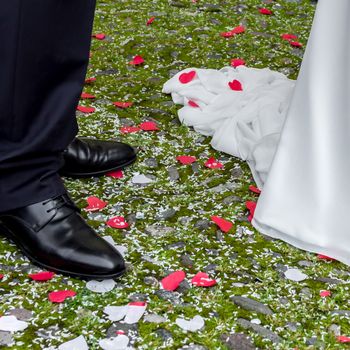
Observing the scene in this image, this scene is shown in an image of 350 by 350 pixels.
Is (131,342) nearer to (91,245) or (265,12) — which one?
(91,245)

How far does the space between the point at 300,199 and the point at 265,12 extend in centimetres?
234

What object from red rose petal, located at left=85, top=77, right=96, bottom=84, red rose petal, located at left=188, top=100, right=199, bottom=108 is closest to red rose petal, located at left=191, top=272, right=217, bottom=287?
red rose petal, located at left=188, top=100, right=199, bottom=108

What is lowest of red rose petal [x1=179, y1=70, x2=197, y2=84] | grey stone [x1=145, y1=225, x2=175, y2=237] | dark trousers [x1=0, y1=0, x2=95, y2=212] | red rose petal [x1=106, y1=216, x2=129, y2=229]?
red rose petal [x1=106, y1=216, x2=129, y2=229]

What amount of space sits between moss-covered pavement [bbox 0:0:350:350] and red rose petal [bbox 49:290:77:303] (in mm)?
10

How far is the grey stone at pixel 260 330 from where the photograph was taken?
5.75 ft

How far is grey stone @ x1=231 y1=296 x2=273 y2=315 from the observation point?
6.08ft

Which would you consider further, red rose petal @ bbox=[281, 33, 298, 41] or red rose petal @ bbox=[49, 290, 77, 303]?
red rose petal @ bbox=[281, 33, 298, 41]

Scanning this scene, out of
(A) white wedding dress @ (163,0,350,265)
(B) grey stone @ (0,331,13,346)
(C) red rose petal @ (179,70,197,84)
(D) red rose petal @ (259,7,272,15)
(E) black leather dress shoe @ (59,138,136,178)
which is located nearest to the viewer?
(B) grey stone @ (0,331,13,346)

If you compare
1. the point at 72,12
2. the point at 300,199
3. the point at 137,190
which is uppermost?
the point at 72,12

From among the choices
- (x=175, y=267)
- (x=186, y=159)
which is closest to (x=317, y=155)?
(x=175, y=267)

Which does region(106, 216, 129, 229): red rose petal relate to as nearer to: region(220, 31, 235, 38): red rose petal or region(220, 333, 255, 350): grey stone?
region(220, 333, 255, 350): grey stone

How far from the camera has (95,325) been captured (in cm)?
176

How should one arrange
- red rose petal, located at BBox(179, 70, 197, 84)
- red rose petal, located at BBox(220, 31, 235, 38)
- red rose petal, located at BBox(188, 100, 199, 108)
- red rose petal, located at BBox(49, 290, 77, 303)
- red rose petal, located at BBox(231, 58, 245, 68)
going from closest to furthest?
red rose petal, located at BBox(49, 290, 77, 303) → red rose petal, located at BBox(188, 100, 199, 108) → red rose petal, located at BBox(179, 70, 197, 84) → red rose petal, located at BBox(231, 58, 245, 68) → red rose petal, located at BBox(220, 31, 235, 38)

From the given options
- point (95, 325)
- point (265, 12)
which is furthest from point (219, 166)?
point (265, 12)
